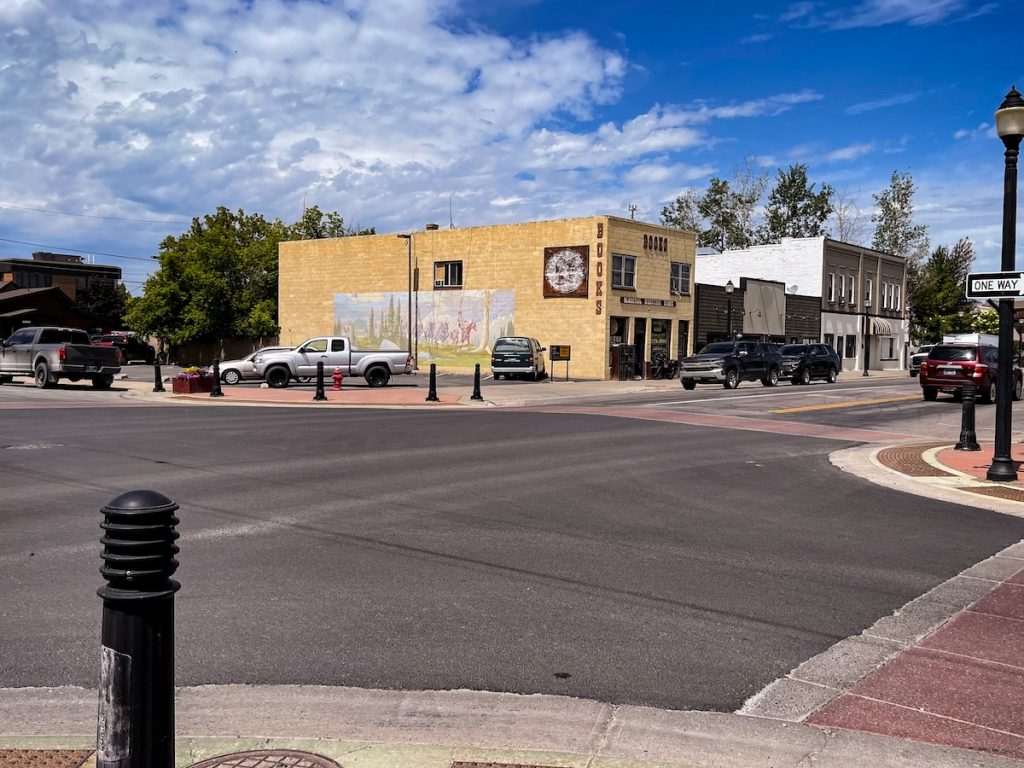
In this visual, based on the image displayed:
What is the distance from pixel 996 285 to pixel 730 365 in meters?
22.8

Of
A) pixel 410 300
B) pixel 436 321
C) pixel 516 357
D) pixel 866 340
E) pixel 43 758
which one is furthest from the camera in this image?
pixel 866 340

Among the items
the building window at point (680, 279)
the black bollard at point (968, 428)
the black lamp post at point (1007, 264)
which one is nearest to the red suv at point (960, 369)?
the black bollard at point (968, 428)

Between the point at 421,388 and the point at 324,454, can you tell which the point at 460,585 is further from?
the point at 421,388

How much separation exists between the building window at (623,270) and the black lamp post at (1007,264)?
30.4 metres

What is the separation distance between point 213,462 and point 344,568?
19.4 feet

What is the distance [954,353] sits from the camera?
26156 mm

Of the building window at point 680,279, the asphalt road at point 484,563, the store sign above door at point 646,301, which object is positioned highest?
the building window at point 680,279

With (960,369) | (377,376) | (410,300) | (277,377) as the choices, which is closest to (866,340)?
(410,300)

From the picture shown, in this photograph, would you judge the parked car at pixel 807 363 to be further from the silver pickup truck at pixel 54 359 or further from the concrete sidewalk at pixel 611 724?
the concrete sidewalk at pixel 611 724

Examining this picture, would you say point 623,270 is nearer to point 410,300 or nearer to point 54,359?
point 410,300

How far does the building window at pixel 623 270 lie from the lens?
42.0 m

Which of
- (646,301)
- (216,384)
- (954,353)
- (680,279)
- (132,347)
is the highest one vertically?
(680,279)

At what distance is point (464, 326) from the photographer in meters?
47.0

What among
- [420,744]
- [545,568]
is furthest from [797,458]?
[420,744]
